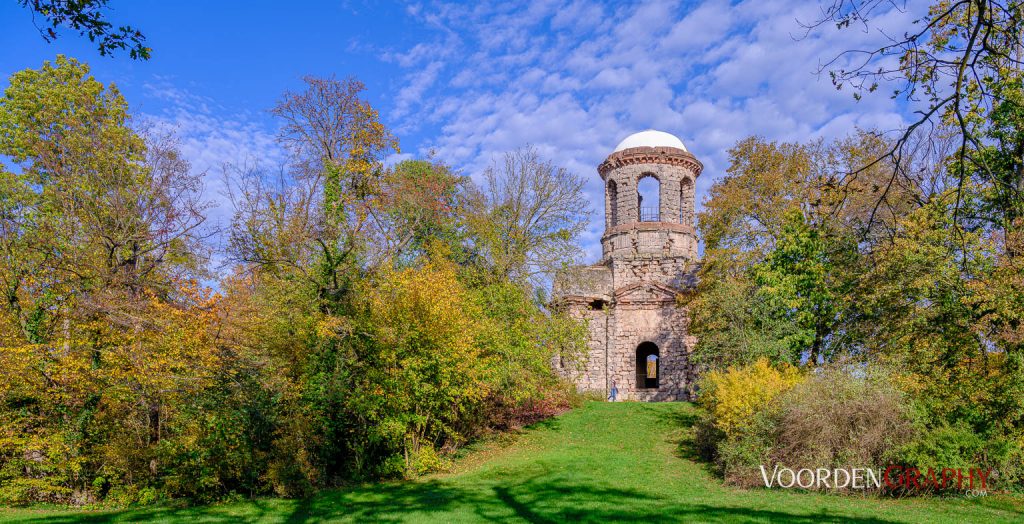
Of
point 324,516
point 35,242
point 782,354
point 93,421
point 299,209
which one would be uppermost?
point 299,209

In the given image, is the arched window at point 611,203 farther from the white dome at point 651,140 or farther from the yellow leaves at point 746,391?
the yellow leaves at point 746,391

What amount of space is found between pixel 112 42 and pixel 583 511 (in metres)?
10.1

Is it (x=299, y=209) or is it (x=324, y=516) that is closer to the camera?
(x=324, y=516)

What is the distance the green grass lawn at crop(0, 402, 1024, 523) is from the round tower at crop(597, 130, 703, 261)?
13.0 metres

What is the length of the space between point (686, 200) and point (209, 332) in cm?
2341

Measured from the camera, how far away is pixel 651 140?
31297 millimetres

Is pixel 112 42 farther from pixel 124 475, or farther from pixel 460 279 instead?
pixel 460 279

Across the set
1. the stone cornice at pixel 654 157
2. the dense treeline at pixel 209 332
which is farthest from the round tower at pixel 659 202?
the dense treeline at pixel 209 332

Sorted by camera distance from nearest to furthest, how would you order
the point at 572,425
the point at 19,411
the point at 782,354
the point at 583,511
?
the point at 583,511
the point at 19,411
the point at 782,354
the point at 572,425

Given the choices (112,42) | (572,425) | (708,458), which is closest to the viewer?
(112,42)

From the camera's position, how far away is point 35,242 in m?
13.9

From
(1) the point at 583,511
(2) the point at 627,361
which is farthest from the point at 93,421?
(2) the point at 627,361

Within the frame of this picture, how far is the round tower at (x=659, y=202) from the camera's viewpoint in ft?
98.5

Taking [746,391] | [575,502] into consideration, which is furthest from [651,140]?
[575,502]
